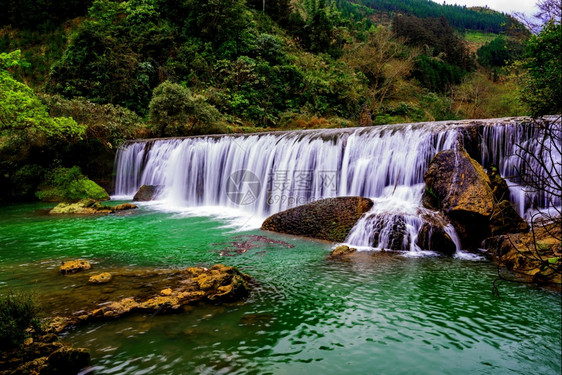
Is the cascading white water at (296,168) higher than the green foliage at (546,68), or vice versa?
the green foliage at (546,68)

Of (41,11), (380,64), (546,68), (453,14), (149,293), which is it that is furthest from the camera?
(453,14)

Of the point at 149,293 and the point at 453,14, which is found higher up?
the point at 453,14

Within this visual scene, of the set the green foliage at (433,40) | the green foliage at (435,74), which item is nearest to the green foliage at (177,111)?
the green foliage at (435,74)

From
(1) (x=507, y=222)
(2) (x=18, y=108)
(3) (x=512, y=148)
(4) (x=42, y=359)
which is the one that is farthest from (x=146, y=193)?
(3) (x=512, y=148)

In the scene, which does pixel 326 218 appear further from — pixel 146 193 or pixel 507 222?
pixel 146 193

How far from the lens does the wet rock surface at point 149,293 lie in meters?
4.12

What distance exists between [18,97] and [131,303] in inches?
468

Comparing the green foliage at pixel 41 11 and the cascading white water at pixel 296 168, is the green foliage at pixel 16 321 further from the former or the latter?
the green foliage at pixel 41 11

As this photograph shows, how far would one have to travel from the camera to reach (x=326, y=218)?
880 centimetres

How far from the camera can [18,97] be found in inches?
476

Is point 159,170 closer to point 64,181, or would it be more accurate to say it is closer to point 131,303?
point 64,181

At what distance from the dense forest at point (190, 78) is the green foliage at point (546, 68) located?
135 centimetres

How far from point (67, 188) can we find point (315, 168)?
12272 mm

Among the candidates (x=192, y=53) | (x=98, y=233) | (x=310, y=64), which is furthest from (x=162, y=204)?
(x=310, y=64)
